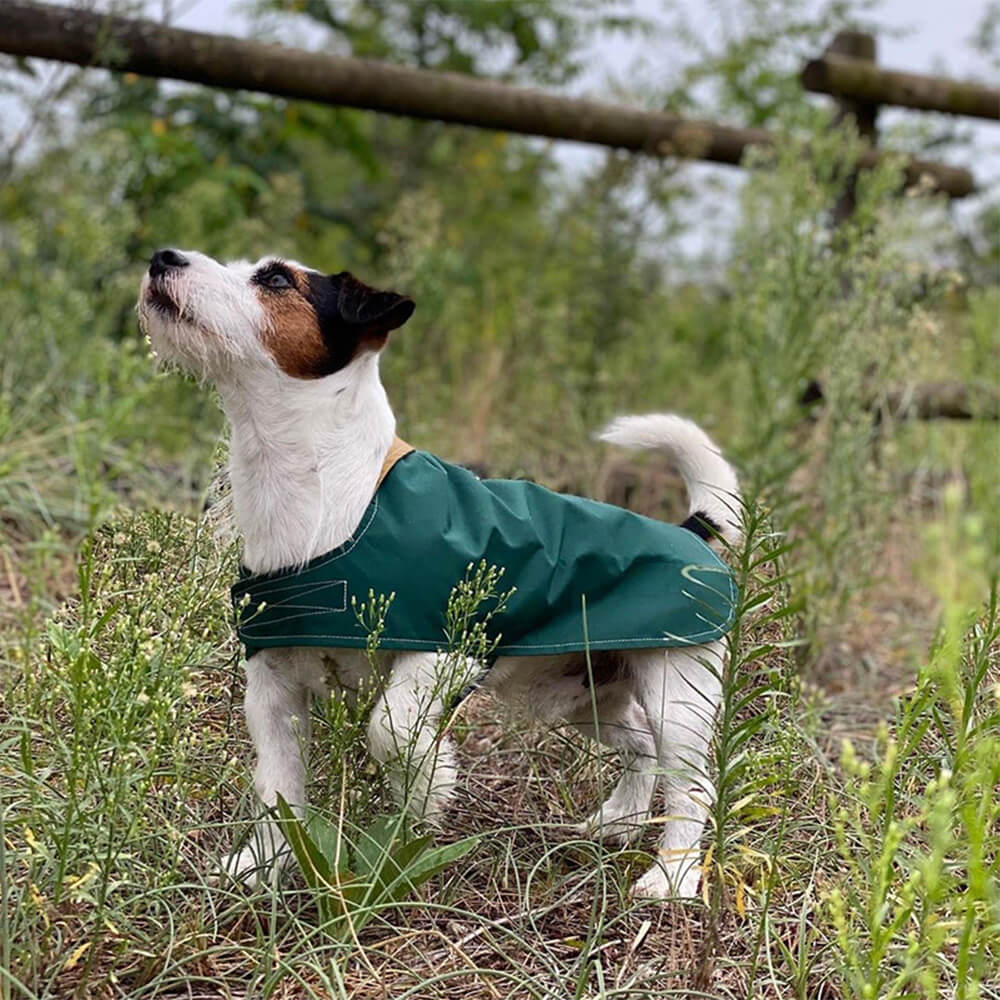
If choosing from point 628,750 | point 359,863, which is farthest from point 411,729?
point 628,750

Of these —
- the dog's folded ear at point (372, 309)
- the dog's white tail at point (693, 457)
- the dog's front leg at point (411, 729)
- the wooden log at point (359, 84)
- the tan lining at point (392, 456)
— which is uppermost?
the wooden log at point (359, 84)

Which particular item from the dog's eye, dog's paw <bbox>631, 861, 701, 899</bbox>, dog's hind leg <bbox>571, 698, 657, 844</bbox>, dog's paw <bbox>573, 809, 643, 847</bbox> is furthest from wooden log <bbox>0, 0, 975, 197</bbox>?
dog's paw <bbox>631, 861, 701, 899</bbox>

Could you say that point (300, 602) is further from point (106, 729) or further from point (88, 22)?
point (88, 22)

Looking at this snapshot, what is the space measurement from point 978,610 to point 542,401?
3798 millimetres

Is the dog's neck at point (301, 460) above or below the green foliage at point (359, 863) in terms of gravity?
above

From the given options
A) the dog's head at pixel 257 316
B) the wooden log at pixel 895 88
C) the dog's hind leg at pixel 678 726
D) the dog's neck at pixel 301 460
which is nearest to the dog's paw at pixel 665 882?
the dog's hind leg at pixel 678 726

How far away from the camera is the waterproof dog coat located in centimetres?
217

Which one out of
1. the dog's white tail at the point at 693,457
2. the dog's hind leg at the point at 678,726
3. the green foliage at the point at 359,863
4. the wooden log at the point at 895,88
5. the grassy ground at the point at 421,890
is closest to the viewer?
the grassy ground at the point at 421,890

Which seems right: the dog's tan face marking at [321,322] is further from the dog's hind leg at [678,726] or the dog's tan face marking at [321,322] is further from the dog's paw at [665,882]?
the dog's paw at [665,882]

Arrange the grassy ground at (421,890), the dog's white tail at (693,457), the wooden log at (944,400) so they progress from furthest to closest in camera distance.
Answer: the wooden log at (944,400) < the dog's white tail at (693,457) < the grassy ground at (421,890)

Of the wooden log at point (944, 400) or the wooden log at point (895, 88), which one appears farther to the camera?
the wooden log at point (895, 88)

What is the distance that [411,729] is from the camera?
2.10m

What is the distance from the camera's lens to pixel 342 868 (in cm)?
203

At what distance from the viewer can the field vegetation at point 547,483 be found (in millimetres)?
1833
